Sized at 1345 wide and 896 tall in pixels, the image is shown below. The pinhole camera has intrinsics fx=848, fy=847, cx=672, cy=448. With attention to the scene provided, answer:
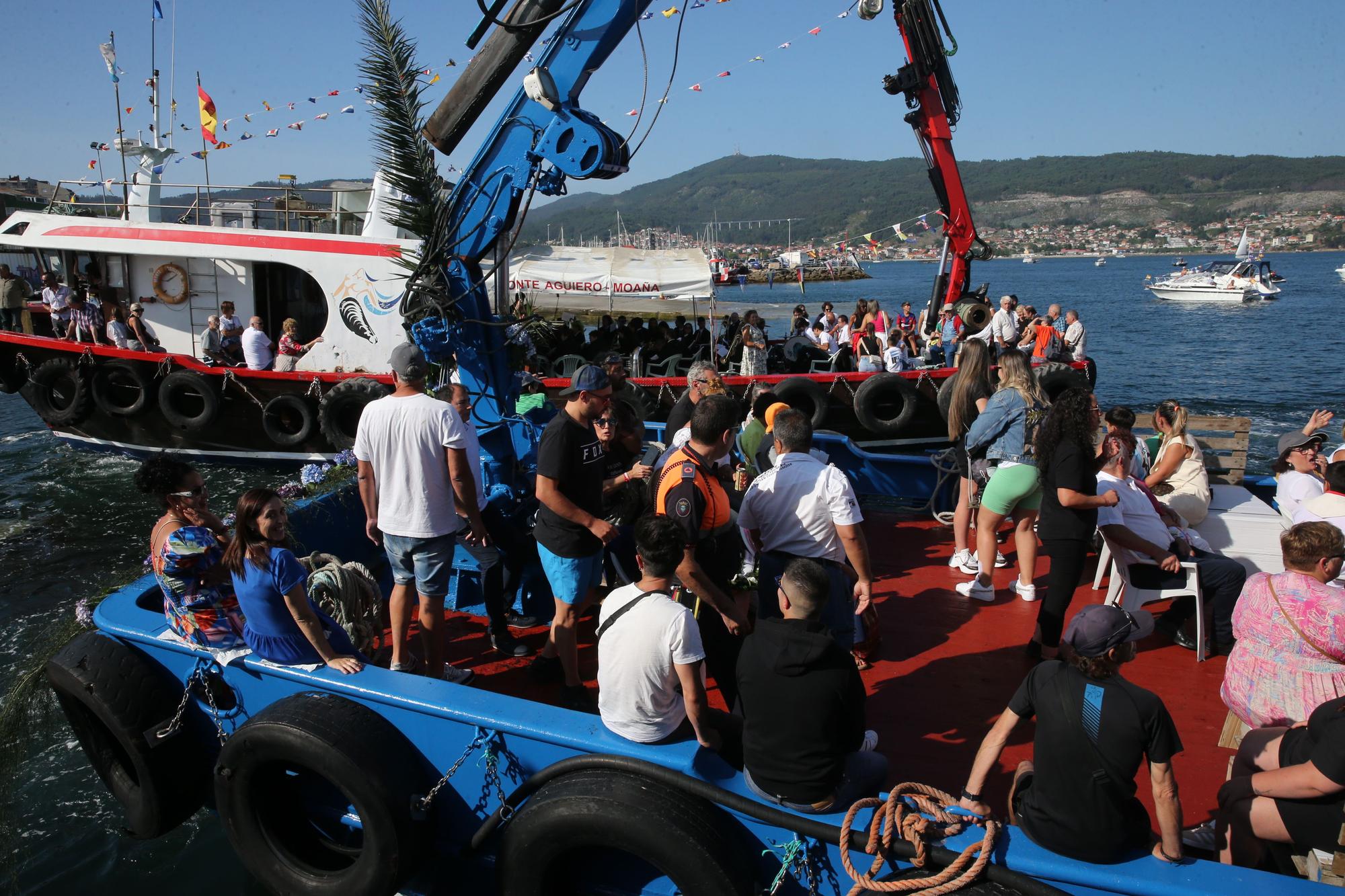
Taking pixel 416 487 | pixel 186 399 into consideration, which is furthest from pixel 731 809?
pixel 186 399

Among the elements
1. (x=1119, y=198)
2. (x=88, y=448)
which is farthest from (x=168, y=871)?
(x=1119, y=198)

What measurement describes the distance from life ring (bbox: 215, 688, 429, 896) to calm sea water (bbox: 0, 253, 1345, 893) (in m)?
0.98

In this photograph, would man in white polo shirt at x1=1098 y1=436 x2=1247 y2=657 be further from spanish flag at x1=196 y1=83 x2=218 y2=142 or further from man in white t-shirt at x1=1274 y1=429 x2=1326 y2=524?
spanish flag at x1=196 y1=83 x2=218 y2=142

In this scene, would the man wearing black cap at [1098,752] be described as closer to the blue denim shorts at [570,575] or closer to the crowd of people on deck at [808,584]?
the crowd of people on deck at [808,584]

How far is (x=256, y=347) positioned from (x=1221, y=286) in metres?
Answer: 61.9

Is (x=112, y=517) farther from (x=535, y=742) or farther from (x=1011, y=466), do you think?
(x=1011, y=466)

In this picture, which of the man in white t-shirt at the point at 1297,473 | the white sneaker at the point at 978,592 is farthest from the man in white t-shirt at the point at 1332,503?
the white sneaker at the point at 978,592

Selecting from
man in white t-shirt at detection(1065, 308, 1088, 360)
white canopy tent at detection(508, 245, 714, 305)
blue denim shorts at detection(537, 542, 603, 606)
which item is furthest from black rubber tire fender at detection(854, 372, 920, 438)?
blue denim shorts at detection(537, 542, 603, 606)

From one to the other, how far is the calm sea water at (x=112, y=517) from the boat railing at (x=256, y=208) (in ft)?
12.0

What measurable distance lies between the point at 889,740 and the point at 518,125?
3.68m

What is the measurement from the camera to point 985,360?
5.50m

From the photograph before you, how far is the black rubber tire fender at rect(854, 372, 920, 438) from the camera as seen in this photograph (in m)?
11.0

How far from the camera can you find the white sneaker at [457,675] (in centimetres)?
406

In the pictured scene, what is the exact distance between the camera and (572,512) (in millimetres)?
3719
